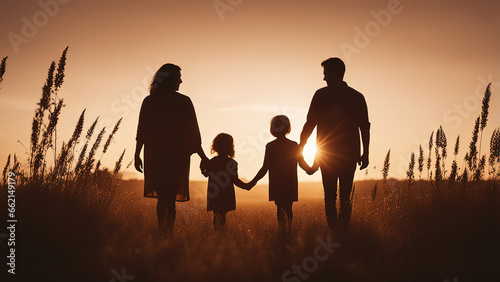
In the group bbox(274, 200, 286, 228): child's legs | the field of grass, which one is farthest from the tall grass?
bbox(274, 200, 286, 228): child's legs

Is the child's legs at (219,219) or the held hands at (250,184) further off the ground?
the held hands at (250,184)

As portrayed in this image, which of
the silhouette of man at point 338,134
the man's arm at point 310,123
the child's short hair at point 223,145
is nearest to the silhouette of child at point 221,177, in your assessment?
the child's short hair at point 223,145

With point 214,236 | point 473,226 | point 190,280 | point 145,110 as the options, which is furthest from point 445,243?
point 145,110

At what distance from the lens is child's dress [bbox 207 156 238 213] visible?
6246 millimetres

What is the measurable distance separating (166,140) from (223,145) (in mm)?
981

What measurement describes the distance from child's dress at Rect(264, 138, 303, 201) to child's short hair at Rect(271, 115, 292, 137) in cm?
11

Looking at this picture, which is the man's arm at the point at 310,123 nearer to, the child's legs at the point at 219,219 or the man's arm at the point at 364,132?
the man's arm at the point at 364,132

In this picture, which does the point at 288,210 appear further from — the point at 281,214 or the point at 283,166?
the point at 283,166

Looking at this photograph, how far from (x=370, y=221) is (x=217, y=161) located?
2356mm

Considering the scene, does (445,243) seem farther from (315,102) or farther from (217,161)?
(217,161)

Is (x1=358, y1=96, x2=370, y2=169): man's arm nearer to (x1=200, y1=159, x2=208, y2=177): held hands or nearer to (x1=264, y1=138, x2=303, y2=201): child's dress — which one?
(x1=264, y1=138, x2=303, y2=201): child's dress

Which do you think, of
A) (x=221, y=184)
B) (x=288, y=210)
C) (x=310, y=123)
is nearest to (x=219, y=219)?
(x=221, y=184)

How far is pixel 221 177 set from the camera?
6.36 m

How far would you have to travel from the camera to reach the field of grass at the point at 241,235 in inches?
162
